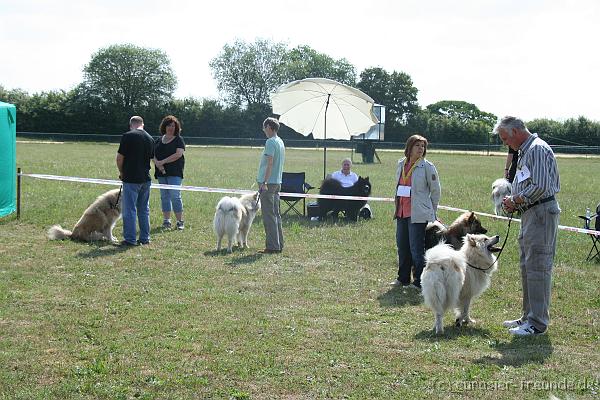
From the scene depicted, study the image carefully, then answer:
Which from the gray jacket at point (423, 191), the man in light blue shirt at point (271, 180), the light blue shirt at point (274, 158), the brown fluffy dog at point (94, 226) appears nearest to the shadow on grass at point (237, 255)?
the man in light blue shirt at point (271, 180)

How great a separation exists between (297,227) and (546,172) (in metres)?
6.79

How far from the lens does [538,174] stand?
18.1 ft

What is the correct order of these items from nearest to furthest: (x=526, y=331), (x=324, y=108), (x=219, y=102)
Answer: (x=526, y=331) → (x=324, y=108) → (x=219, y=102)

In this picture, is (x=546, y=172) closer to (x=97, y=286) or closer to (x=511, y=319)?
(x=511, y=319)

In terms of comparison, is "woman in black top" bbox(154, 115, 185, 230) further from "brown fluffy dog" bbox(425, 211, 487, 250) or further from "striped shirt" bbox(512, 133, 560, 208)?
"striped shirt" bbox(512, 133, 560, 208)

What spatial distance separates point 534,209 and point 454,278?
37.0 inches

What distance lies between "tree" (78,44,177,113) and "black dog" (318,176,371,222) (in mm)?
52710

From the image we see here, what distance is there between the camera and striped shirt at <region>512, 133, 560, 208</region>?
5.50 metres

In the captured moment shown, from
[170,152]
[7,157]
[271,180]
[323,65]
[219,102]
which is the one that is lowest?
[271,180]

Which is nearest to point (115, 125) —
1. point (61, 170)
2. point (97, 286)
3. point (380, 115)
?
point (380, 115)

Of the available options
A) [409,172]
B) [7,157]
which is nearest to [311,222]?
[409,172]

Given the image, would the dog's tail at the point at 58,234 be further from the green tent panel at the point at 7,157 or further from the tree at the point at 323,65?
the tree at the point at 323,65

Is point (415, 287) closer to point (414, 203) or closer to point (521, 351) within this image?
point (414, 203)

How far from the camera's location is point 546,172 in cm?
551
